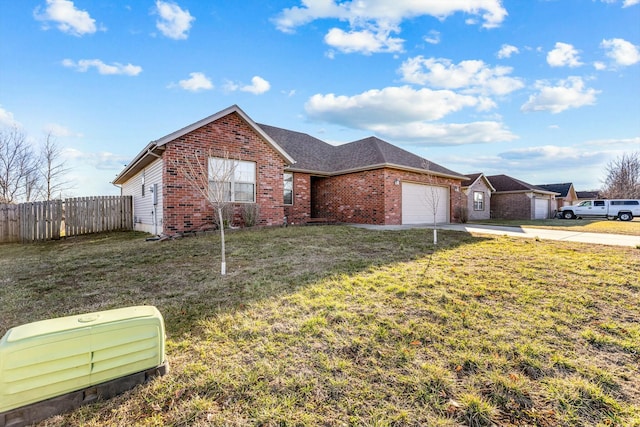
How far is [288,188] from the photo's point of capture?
14406 millimetres

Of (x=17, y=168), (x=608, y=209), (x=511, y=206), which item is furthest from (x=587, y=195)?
(x=17, y=168)

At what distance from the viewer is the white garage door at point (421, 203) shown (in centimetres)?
1469

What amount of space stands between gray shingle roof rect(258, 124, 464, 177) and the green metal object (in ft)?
39.7

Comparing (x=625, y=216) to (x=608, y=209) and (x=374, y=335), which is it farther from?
(x=374, y=335)

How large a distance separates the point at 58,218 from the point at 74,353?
1344cm

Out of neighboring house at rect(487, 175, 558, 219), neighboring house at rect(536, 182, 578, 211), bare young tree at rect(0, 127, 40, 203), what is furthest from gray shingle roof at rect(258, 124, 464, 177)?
neighboring house at rect(536, 182, 578, 211)

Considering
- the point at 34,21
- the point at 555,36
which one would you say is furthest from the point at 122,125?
the point at 555,36

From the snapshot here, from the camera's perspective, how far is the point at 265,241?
326 inches

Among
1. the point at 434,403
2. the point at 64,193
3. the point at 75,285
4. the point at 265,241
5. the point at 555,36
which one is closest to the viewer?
the point at 434,403

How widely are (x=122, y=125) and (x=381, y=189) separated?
13.3 m

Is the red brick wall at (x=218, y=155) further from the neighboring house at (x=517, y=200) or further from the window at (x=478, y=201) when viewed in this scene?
the neighboring house at (x=517, y=200)

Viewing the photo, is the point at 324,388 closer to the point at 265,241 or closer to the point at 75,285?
the point at 75,285

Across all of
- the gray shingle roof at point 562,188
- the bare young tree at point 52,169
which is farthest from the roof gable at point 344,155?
the gray shingle roof at point 562,188

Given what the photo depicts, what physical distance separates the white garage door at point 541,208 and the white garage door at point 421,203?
627 inches
